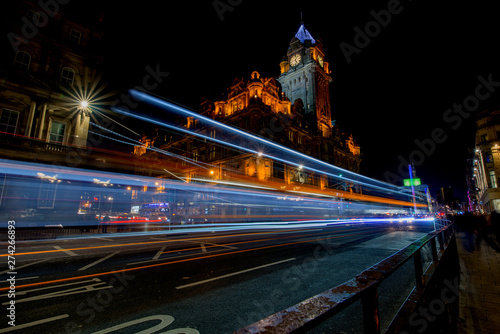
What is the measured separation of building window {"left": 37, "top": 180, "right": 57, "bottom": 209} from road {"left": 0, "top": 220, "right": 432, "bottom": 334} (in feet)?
15.1

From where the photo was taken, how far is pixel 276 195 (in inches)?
1156

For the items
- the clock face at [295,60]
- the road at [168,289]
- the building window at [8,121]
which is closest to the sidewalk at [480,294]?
the road at [168,289]

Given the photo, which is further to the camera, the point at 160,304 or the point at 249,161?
the point at 249,161

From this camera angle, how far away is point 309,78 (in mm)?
64188

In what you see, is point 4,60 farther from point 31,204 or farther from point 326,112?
point 326,112

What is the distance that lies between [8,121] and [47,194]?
1040cm

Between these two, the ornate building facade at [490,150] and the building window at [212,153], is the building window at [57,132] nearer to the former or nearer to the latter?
the building window at [212,153]

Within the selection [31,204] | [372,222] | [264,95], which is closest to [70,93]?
[31,204]

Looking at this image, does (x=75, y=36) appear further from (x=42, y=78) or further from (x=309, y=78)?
(x=309, y=78)

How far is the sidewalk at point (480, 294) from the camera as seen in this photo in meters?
4.19

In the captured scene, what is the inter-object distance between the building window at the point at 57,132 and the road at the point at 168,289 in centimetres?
1446

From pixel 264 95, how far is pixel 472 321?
46483 mm

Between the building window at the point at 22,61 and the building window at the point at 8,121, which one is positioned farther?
the building window at the point at 22,61

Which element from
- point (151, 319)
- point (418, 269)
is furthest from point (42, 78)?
point (418, 269)
